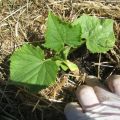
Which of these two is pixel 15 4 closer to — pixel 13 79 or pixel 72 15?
pixel 72 15

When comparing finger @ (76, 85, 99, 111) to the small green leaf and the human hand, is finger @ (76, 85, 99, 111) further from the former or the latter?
the small green leaf

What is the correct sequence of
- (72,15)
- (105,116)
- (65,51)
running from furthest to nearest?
(72,15) → (65,51) → (105,116)

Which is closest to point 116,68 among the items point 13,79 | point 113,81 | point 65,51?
point 113,81

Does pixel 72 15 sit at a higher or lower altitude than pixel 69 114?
higher

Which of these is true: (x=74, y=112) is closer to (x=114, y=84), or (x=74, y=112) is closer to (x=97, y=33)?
(x=114, y=84)

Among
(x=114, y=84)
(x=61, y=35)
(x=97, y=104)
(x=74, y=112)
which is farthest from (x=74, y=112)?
(x=61, y=35)

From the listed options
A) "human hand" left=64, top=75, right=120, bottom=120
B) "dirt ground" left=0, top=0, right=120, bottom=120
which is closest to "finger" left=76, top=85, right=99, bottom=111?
"human hand" left=64, top=75, right=120, bottom=120
